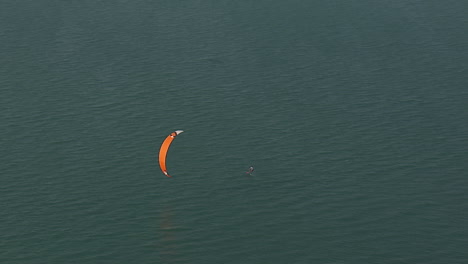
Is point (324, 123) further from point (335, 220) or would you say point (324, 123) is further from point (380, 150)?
point (335, 220)

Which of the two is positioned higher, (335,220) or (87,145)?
(87,145)

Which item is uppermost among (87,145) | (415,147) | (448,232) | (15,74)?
(15,74)

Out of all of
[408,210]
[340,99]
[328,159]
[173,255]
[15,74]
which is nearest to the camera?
[173,255]

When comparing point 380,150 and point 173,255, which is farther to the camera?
point 380,150

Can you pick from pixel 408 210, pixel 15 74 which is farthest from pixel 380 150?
pixel 15 74

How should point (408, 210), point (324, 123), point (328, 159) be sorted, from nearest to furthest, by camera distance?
1. point (408, 210)
2. point (328, 159)
3. point (324, 123)

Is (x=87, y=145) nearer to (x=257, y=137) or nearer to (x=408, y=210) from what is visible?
(x=257, y=137)

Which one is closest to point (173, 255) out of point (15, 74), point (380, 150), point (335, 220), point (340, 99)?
point (335, 220)
